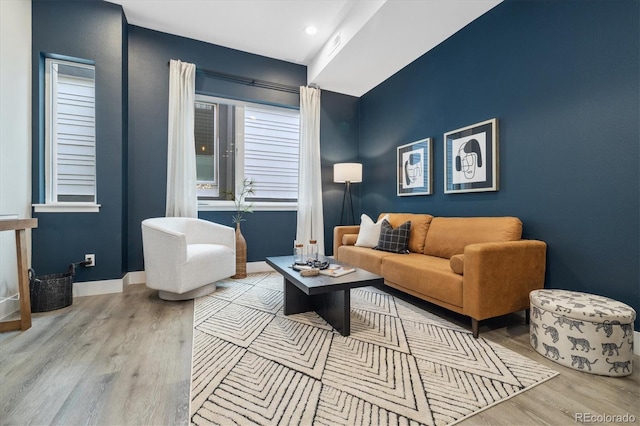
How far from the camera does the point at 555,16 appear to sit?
2.04 m

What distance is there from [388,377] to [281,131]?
3.50 metres

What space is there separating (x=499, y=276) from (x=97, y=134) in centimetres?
384

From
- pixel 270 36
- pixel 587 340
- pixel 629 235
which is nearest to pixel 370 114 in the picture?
pixel 270 36

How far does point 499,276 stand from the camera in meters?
1.83

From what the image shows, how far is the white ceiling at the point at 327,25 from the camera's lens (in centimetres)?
254

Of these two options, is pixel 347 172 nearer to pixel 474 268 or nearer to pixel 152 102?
pixel 474 268

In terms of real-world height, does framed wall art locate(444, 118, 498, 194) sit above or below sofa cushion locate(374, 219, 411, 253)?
above

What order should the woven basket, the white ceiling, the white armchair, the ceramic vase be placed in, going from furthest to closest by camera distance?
the ceramic vase
the white ceiling
the white armchair
the woven basket

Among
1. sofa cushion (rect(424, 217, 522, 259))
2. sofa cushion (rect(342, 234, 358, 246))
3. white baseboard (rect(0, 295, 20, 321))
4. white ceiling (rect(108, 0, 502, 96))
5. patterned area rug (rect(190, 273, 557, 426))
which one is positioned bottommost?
patterned area rug (rect(190, 273, 557, 426))

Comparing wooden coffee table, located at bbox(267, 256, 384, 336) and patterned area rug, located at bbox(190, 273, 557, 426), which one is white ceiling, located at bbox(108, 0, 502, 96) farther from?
patterned area rug, located at bbox(190, 273, 557, 426)

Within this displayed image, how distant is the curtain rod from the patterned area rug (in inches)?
117

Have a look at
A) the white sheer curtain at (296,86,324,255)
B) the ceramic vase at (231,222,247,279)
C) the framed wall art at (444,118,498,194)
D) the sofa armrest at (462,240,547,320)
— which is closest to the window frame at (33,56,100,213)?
the ceramic vase at (231,222,247,279)

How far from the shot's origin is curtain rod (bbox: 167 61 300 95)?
351 centimetres

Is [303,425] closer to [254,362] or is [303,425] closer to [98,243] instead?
[254,362]
